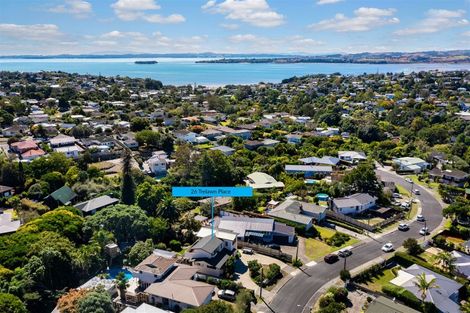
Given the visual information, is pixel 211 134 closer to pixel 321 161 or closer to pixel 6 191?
pixel 321 161

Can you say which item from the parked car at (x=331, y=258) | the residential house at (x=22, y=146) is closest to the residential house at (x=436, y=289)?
the parked car at (x=331, y=258)

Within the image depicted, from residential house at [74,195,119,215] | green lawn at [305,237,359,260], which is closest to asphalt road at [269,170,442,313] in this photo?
green lawn at [305,237,359,260]

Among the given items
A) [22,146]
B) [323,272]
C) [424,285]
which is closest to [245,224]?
[323,272]

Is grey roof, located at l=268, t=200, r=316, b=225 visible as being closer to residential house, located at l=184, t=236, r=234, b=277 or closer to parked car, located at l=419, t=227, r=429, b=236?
residential house, located at l=184, t=236, r=234, b=277

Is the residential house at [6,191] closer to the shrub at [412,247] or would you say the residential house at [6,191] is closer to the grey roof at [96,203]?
the grey roof at [96,203]

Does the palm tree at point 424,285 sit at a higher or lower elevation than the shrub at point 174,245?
higher
